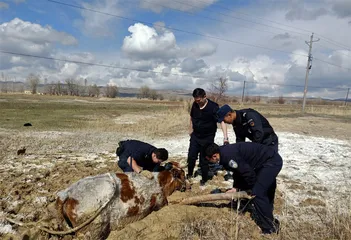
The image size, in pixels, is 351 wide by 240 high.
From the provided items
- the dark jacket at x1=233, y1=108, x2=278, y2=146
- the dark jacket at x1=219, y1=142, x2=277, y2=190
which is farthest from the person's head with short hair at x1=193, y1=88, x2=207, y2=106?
the dark jacket at x1=219, y1=142, x2=277, y2=190

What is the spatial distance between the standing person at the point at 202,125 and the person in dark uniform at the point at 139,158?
1.19 meters

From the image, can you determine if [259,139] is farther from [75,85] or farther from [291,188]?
[75,85]

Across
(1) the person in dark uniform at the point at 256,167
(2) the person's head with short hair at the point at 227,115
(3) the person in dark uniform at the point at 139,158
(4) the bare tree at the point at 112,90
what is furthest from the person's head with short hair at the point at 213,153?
(4) the bare tree at the point at 112,90

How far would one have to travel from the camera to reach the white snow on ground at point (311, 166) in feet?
18.8

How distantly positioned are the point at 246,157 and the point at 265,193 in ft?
1.99

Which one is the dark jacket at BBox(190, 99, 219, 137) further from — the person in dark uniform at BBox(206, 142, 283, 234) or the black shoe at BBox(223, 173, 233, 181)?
the person in dark uniform at BBox(206, 142, 283, 234)

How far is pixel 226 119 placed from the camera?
4.83 meters

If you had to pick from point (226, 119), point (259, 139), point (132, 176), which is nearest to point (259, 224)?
point (259, 139)

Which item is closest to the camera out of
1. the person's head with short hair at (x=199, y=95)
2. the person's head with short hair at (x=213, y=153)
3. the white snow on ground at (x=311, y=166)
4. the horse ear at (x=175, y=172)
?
the person's head with short hair at (x=213, y=153)

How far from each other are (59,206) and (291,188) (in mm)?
4712

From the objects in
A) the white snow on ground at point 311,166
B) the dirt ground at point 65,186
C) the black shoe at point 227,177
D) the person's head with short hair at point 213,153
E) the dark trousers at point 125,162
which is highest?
the person's head with short hair at point 213,153

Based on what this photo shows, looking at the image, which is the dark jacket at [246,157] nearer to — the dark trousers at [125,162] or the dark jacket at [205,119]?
the dark jacket at [205,119]

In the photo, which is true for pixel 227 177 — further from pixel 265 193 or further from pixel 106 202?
pixel 106 202

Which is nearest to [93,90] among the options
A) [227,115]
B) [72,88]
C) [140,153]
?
[72,88]
